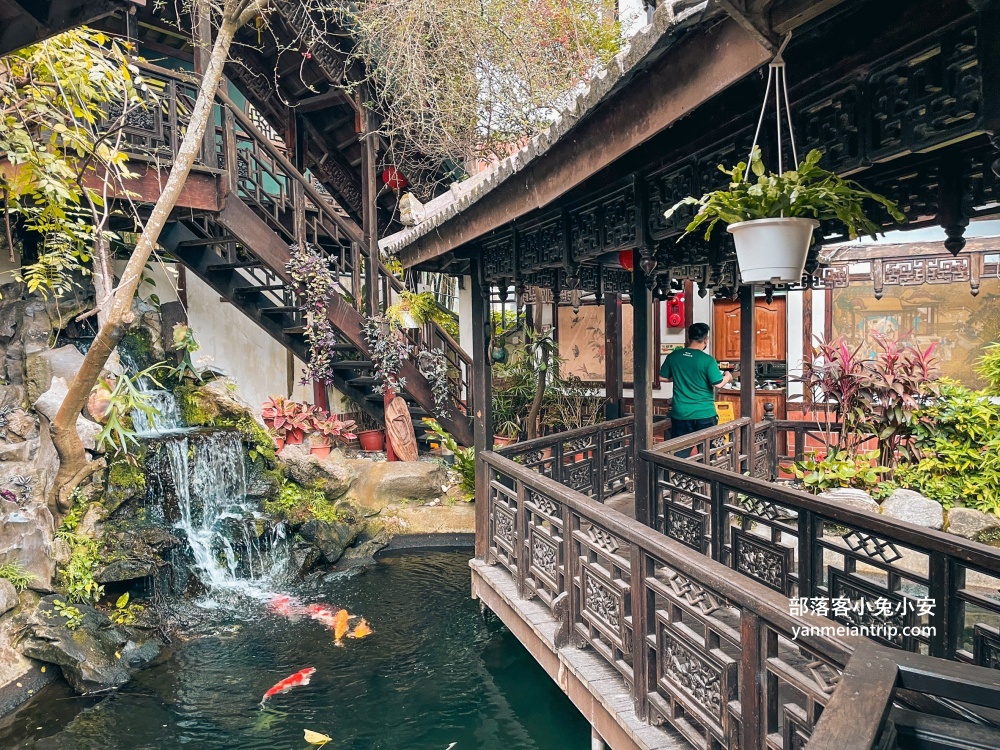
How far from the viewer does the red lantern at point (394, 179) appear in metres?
11.2

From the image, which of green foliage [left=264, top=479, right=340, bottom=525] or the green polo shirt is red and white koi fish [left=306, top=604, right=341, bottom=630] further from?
the green polo shirt

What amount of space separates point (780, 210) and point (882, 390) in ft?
18.0

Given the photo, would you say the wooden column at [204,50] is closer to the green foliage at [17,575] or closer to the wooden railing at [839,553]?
the green foliage at [17,575]

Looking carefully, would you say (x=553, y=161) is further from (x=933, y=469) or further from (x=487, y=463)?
(x=933, y=469)

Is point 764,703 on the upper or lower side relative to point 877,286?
lower

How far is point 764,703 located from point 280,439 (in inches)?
Answer: 312

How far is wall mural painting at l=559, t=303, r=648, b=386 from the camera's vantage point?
12205 millimetres

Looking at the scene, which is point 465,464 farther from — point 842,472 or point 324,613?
point 842,472

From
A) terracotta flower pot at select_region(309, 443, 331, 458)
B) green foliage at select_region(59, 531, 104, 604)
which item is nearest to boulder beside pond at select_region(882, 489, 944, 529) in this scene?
terracotta flower pot at select_region(309, 443, 331, 458)

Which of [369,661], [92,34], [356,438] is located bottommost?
[369,661]

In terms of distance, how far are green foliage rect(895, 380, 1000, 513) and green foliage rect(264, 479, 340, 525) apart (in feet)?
21.7

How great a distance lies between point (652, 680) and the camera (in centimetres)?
317

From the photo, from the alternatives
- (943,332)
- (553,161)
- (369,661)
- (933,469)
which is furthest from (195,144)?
(943,332)

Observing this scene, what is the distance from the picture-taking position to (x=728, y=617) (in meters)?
4.49
